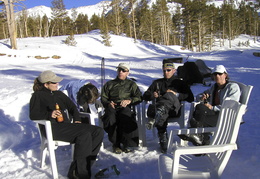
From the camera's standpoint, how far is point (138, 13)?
161 feet

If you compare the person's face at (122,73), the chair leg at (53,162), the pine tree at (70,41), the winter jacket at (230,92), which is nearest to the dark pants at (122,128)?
the person's face at (122,73)

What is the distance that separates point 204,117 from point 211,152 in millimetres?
1315

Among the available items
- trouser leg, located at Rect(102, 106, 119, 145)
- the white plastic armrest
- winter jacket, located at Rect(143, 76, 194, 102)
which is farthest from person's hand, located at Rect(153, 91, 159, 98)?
the white plastic armrest

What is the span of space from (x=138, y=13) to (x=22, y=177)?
49236 mm

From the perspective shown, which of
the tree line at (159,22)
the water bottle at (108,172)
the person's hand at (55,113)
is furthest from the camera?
the tree line at (159,22)

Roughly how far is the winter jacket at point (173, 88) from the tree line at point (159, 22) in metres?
27.8

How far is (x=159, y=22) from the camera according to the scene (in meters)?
43.7

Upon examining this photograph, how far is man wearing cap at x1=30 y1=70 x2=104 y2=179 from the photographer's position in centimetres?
277

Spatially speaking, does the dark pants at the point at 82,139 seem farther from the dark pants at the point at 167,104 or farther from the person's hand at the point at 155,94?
the person's hand at the point at 155,94

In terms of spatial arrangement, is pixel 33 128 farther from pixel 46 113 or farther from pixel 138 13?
pixel 138 13

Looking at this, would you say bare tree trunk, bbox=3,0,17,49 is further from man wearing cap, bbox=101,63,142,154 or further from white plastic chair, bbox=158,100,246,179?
white plastic chair, bbox=158,100,246,179

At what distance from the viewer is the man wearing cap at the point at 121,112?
3613mm

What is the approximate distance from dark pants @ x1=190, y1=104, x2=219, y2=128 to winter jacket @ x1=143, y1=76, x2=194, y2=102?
0.52 meters

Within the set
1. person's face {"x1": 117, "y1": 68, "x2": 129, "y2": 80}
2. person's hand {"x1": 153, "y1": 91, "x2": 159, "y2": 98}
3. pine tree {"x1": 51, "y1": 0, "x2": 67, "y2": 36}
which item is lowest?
person's hand {"x1": 153, "y1": 91, "x2": 159, "y2": 98}
